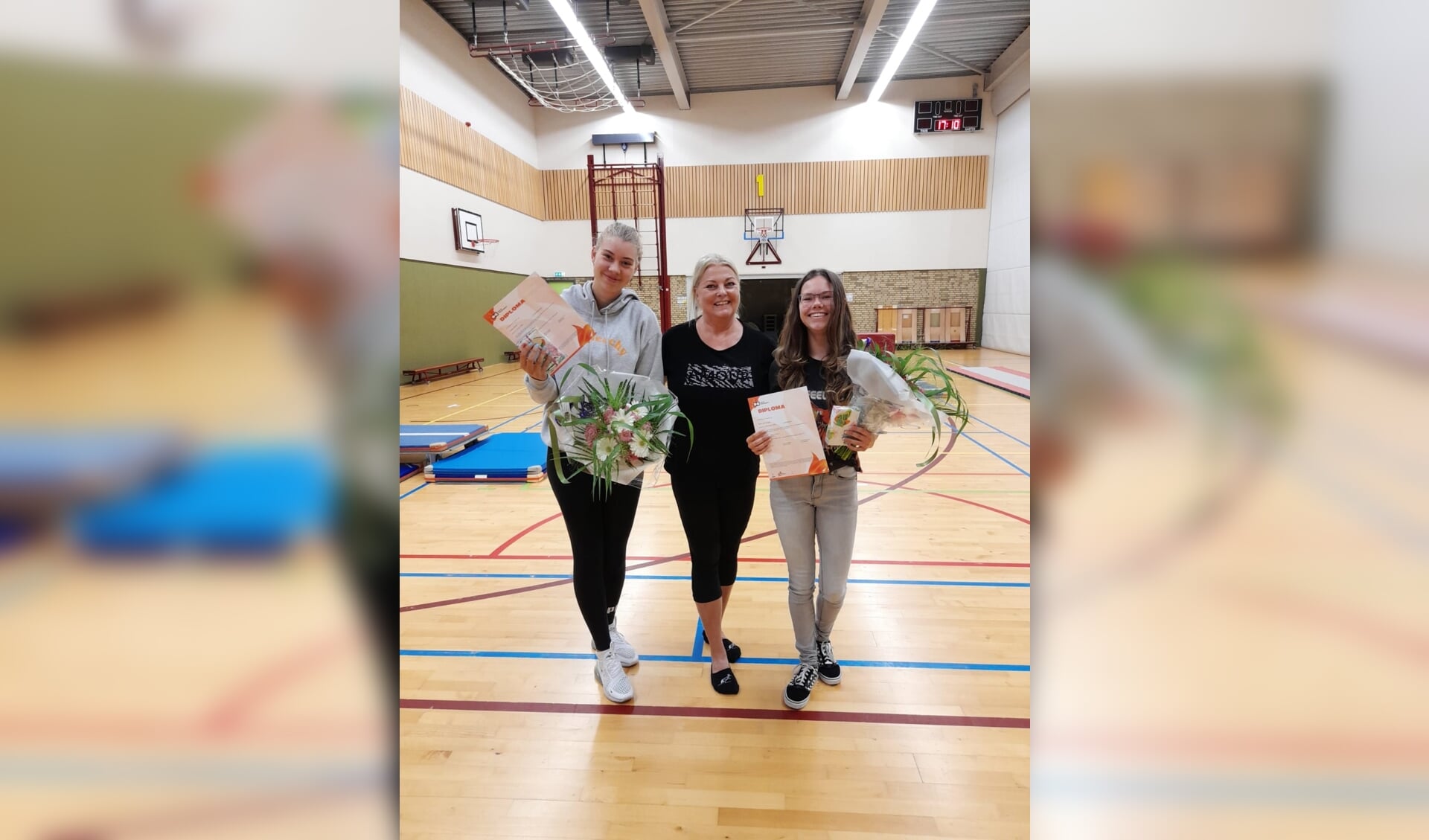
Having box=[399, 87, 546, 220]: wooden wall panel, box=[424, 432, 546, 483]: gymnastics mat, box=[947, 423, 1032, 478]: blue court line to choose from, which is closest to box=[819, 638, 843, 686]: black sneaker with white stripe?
box=[947, 423, 1032, 478]: blue court line

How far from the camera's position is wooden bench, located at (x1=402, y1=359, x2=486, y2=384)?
38.7 ft

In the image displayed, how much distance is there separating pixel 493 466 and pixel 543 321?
158 inches

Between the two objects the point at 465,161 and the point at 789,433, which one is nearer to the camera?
the point at 789,433

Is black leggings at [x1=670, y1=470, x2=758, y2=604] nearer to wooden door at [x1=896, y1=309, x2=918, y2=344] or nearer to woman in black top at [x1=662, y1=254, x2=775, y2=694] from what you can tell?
woman in black top at [x1=662, y1=254, x2=775, y2=694]

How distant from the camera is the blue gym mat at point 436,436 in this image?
617 cm

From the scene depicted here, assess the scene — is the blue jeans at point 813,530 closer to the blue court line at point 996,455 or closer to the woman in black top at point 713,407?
the woman in black top at point 713,407

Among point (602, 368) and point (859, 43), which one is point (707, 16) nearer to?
point (859, 43)

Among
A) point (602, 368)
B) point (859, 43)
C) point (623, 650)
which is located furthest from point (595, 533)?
point (859, 43)

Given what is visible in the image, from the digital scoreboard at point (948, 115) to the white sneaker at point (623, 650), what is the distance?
665 inches

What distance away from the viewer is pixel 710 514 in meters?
2.55

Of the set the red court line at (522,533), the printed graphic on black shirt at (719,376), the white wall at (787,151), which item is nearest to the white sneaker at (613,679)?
the printed graphic on black shirt at (719,376)
